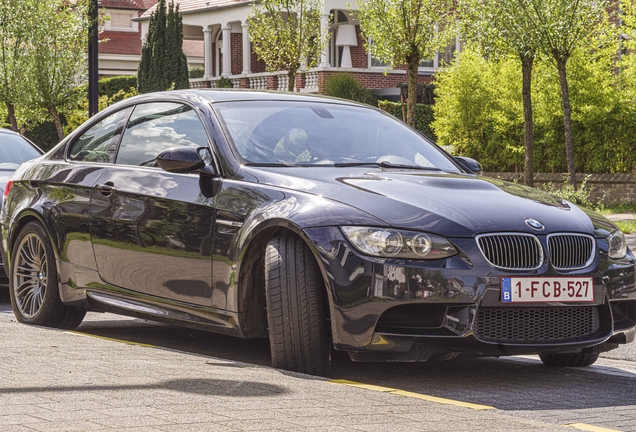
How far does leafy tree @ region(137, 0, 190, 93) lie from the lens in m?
43.3

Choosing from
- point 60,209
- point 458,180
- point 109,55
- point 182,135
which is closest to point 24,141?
point 60,209

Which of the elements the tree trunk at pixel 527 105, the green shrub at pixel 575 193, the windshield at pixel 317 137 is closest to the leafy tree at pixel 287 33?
the tree trunk at pixel 527 105

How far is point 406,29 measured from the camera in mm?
21781

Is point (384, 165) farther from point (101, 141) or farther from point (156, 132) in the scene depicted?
point (101, 141)

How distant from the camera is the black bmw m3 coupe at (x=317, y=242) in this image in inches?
227

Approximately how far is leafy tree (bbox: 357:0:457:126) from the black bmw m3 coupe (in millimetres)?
14291

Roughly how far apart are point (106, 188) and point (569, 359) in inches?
122

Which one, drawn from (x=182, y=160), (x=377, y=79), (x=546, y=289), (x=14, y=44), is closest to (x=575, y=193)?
(x=182, y=160)

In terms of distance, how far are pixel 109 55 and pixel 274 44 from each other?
1554 inches

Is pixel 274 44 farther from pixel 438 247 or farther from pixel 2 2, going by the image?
pixel 438 247

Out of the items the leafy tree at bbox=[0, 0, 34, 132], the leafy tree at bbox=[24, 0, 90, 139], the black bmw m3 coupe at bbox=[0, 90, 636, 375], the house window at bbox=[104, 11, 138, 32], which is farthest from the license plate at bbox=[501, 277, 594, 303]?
the house window at bbox=[104, 11, 138, 32]

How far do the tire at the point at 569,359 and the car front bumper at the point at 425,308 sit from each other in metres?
0.97

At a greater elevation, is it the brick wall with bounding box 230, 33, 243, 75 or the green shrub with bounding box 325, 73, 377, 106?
the brick wall with bounding box 230, 33, 243, 75

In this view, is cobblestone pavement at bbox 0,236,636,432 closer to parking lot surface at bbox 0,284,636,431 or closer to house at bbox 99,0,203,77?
parking lot surface at bbox 0,284,636,431
